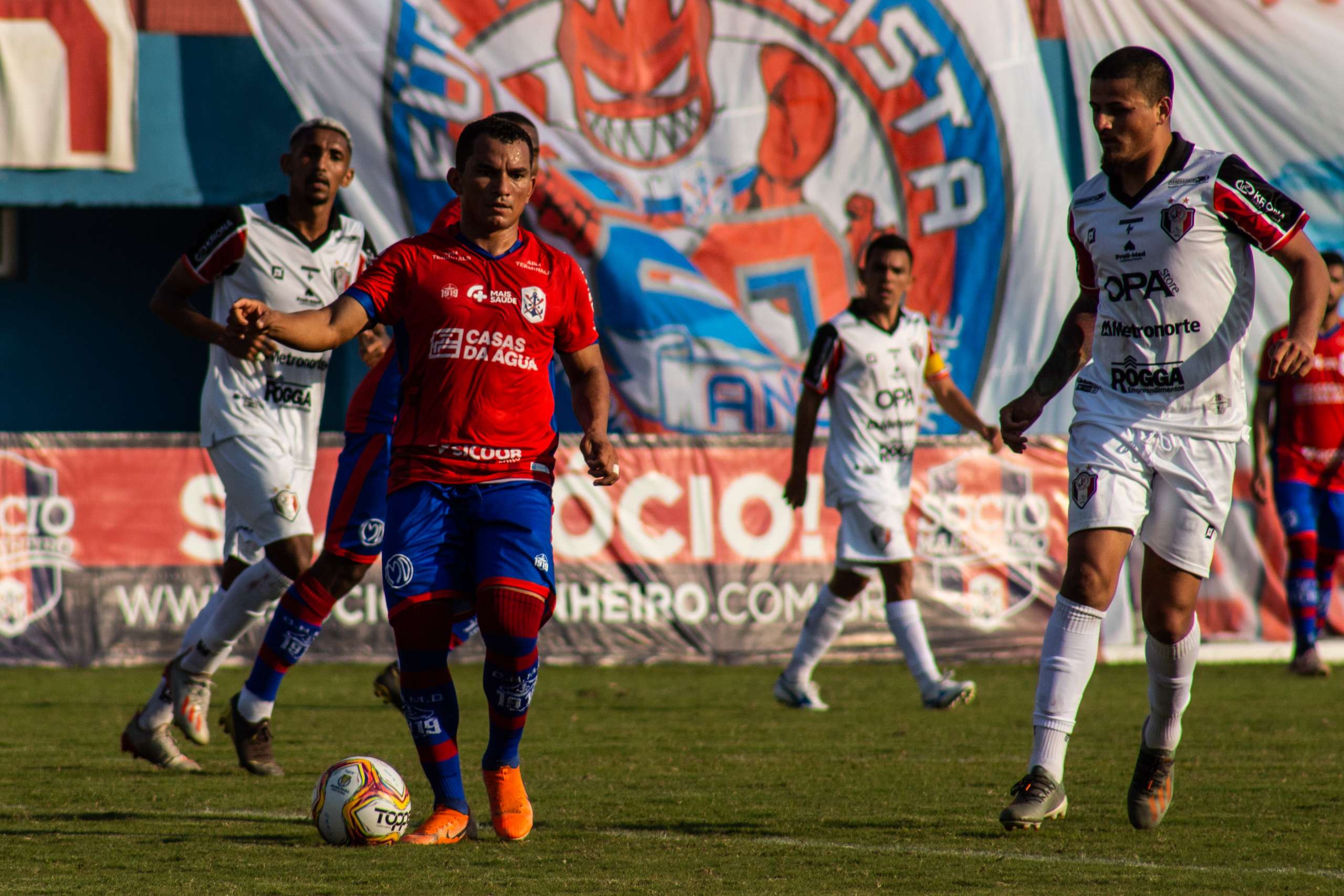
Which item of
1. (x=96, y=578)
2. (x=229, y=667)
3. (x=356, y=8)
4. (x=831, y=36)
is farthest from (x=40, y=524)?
(x=831, y=36)

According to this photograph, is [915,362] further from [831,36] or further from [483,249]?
[831,36]

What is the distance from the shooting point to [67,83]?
43.1ft

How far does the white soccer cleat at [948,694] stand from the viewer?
26.9ft

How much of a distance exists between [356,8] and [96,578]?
4.83m

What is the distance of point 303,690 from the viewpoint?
9844 mm

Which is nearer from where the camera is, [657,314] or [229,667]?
[229,667]

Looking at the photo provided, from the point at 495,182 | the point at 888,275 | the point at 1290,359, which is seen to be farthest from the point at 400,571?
the point at 888,275

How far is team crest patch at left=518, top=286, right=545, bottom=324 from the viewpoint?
4.86 m

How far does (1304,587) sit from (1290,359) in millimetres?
6877

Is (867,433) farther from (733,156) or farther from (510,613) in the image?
(733,156)

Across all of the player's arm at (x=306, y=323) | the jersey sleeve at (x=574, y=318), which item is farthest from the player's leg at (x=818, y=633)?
the player's arm at (x=306, y=323)

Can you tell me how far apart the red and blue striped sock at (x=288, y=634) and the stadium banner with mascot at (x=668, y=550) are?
522 centimetres

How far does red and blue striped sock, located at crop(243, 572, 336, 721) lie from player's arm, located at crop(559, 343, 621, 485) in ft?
5.04

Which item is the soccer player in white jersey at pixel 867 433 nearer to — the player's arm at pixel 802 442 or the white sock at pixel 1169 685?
the player's arm at pixel 802 442
